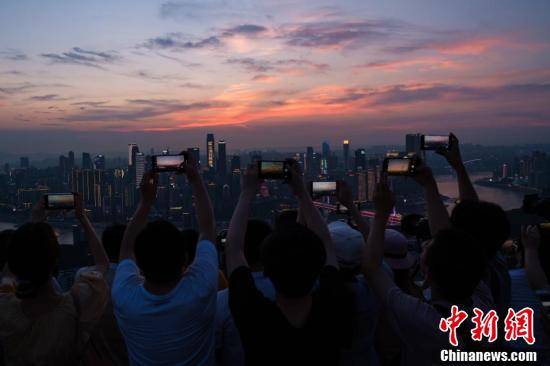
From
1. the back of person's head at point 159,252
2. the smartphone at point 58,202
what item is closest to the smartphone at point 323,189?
the back of person's head at point 159,252

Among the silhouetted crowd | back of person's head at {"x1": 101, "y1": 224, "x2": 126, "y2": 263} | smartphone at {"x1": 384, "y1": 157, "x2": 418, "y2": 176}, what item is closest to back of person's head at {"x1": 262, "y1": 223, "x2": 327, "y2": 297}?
the silhouetted crowd

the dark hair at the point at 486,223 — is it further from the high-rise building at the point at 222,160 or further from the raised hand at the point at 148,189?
the high-rise building at the point at 222,160

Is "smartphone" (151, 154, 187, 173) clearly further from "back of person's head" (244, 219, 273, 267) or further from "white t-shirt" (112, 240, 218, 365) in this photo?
"white t-shirt" (112, 240, 218, 365)

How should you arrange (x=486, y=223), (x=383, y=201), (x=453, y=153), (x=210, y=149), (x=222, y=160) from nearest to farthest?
(x=383, y=201) → (x=486, y=223) → (x=453, y=153) → (x=222, y=160) → (x=210, y=149)

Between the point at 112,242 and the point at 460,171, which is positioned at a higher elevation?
the point at 460,171

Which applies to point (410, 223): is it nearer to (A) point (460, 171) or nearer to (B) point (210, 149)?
(A) point (460, 171)

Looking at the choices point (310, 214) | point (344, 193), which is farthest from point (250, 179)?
point (344, 193)
